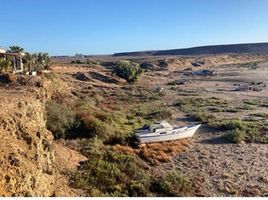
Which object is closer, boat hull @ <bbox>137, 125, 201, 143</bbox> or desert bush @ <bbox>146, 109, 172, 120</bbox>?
boat hull @ <bbox>137, 125, 201, 143</bbox>

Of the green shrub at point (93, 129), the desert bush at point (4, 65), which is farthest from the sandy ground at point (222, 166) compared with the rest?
the desert bush at point (4, 65)

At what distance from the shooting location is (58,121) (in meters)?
20.0

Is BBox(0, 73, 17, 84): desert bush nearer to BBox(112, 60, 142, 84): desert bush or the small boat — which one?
the small boat

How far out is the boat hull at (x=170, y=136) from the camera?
20.7m

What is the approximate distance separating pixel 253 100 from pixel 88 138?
78.9 ft

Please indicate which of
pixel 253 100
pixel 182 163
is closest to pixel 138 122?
pixel 182 163

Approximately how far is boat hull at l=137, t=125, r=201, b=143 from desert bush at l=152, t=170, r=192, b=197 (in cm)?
554

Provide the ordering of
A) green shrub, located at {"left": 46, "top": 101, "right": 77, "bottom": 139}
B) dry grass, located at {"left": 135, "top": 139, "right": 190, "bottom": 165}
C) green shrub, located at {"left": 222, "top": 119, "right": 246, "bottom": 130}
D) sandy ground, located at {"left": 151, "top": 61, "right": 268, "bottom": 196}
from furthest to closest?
green shrub, located at {"left": 222, "top": 119, "right": 246, "bottom": 130}
green shrub, located at {"left": 46, "top": 101, "right": 77, "bottom": 139}
dry grass, located at {"left": 135, "top": 139, "right": 190, "bottom": 165}
sandy ground, located at {"left": 151, "top": 61, "right": 268, "bottom": 196}

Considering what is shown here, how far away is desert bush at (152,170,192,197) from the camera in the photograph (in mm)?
14180

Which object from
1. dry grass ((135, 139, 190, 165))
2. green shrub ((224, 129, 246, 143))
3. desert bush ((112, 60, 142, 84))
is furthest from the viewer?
desert bush ((112, 60, 142, 84))

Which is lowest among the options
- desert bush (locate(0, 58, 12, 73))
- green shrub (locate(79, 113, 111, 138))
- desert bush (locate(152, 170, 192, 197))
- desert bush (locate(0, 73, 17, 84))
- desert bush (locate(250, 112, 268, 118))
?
desert bush (locate(250, 112, 268, 118))

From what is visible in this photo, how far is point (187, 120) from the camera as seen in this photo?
29.3 meters

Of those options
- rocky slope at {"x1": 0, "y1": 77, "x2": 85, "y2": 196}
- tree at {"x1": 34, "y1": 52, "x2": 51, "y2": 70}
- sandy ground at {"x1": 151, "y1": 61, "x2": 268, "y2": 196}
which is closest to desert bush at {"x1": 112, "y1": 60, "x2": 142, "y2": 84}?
tree at {"x1": 34, "y1": 52, "x2": 51, "y2": 70}

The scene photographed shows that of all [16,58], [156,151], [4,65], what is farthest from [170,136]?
[16,58]
